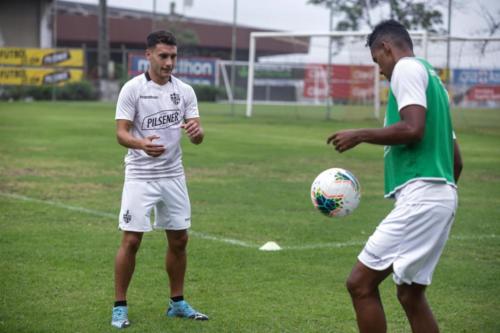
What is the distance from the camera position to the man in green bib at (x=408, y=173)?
4.96 m

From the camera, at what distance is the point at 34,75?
4306 cm

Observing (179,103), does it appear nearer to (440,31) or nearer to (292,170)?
(292,170)

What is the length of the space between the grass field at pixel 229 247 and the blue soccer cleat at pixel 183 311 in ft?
0.36

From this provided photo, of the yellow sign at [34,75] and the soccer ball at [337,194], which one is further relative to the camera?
the yellow sign at [34,75]

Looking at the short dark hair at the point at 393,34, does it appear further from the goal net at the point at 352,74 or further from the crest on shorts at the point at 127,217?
the goal net at the point at 352,74

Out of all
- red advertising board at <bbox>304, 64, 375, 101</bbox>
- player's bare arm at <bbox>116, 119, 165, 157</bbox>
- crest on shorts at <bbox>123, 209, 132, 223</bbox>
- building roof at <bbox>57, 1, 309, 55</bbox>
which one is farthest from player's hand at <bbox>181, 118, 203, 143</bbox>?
building roof at <bbox>57, 1, 309, 55</bbox>

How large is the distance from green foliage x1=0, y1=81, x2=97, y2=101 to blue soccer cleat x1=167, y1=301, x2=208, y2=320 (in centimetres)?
3907

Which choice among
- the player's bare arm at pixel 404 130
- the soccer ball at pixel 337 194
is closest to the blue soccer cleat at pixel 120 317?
the soccer ball at pixel 337 194

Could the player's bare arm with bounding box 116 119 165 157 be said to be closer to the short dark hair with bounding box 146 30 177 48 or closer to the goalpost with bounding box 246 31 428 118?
the short dark hair with bounding box 146 30 177 48

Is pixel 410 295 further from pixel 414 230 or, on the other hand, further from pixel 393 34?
pixel 393 34

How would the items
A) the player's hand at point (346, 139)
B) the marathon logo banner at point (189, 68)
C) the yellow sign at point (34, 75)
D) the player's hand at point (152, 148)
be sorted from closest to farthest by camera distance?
the player's hand at point (346, 139) → the player's hand at point (152, 148) → the marathon logo banner at point (189, 68) → the yellow sign at point (34, 75)

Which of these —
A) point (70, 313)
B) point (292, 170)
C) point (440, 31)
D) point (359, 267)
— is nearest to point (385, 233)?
point (359, 267)

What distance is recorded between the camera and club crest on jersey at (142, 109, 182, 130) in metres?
6.91

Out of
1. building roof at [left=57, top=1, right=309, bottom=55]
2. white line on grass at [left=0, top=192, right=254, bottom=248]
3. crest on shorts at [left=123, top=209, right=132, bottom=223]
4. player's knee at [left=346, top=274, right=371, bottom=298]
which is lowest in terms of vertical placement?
white line on grass at [left=0, top=192, right=254, bottom=248]
